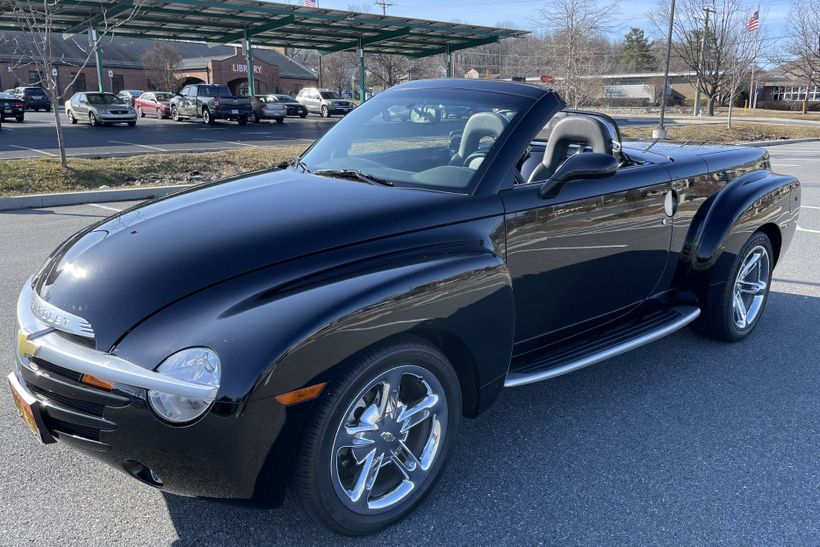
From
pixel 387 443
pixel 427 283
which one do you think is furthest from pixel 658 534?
pixel 427 283

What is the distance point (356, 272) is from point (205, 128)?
94.0 feet

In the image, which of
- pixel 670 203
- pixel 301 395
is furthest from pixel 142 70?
pixel 301 395

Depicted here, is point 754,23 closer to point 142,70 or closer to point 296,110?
point 296,110

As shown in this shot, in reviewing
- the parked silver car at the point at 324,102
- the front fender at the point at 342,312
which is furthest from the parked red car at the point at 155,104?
the front fender at the point at 342,312

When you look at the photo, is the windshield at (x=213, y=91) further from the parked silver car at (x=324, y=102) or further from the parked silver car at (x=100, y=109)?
the parked silver car at (x=324, y=102)

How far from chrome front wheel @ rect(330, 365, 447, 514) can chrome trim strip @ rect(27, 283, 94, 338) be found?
99cm

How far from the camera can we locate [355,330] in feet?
7.54

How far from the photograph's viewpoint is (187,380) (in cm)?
210

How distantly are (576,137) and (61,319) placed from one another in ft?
9.28

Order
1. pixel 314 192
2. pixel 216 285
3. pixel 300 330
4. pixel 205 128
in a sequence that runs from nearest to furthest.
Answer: pixel 300 330 < pixel 216 285 < pixel 314 192 < pixel 205 128

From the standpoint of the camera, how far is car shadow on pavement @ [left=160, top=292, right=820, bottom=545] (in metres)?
2.61

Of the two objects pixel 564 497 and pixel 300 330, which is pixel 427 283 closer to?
pixel 300 330

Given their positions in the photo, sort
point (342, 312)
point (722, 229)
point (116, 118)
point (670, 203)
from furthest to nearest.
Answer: point (116, 118) → point (722, 229) → point (670, 203) → point (342, 312)

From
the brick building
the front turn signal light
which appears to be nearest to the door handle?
the front turn signal light
